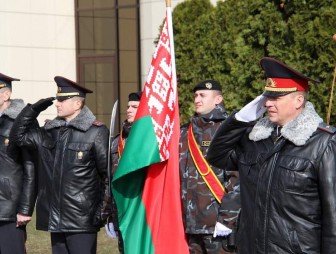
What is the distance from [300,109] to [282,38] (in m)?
5.53

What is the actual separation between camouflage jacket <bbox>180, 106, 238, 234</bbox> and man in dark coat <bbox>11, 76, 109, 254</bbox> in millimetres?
929

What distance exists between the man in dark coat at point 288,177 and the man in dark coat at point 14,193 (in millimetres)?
3243

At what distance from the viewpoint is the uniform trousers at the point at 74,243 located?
7.12 meters

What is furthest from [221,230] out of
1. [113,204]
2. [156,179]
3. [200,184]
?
[113,204]

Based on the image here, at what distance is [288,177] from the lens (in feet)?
14.6

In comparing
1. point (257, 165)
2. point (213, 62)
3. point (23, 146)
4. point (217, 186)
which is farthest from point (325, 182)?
point (213, 62)

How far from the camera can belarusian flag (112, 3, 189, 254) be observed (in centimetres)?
652

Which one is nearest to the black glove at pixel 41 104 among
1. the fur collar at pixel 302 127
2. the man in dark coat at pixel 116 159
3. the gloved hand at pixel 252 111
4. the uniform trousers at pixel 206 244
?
the man in dark coat at pixel 116 159

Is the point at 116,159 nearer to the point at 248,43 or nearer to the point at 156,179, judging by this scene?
the point at 156,179

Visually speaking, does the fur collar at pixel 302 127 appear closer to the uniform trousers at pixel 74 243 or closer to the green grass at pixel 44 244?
the uniform trousers at pixel 74 243

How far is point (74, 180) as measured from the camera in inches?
281

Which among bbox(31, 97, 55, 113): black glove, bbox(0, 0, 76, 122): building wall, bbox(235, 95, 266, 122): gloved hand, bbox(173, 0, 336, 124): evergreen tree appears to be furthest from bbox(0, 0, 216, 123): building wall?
bbox(235, 95, 266, 122): gloved hand

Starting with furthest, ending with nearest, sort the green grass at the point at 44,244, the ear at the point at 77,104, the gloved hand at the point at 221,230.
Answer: the green grass at the point at 44,244, the ear at the point at 77,104, the gloved hand at the point at 221,230

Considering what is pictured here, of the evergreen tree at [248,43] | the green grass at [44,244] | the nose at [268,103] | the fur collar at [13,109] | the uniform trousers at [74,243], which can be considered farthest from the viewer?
the green grass at [44,244]
